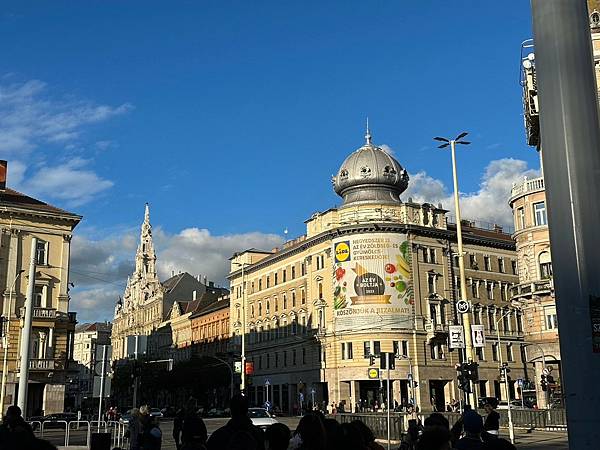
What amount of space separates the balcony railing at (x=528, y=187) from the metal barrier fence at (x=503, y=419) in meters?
16.8

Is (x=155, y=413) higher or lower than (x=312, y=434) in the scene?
lower

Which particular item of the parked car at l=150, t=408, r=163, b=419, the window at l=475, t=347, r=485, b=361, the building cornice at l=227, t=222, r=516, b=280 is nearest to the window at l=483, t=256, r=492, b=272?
the building cornice at l=227, t=222, r=516, b=280

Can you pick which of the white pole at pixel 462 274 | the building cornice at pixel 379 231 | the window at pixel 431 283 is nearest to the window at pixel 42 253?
the building cornice at pixel 379 231

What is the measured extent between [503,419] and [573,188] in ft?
126

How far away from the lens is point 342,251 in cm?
6662

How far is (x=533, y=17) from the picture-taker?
23.7ft

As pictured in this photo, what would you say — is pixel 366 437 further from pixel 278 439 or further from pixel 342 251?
pixel 342 251

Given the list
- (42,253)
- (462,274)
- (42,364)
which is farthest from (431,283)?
(462,274)

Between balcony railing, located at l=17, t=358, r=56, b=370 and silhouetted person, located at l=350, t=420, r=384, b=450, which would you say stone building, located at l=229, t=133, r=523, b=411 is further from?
silhouetted person, located at l=350, t=420, r=384, b=450

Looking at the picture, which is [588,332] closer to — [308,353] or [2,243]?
[2,243]

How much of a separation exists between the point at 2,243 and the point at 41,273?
3.77 m

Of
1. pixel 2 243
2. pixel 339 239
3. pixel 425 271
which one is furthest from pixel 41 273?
pixel 425 271

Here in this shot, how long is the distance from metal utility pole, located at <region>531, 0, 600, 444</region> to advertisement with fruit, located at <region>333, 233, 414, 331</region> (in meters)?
58.1

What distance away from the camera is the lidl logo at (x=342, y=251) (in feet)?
217
